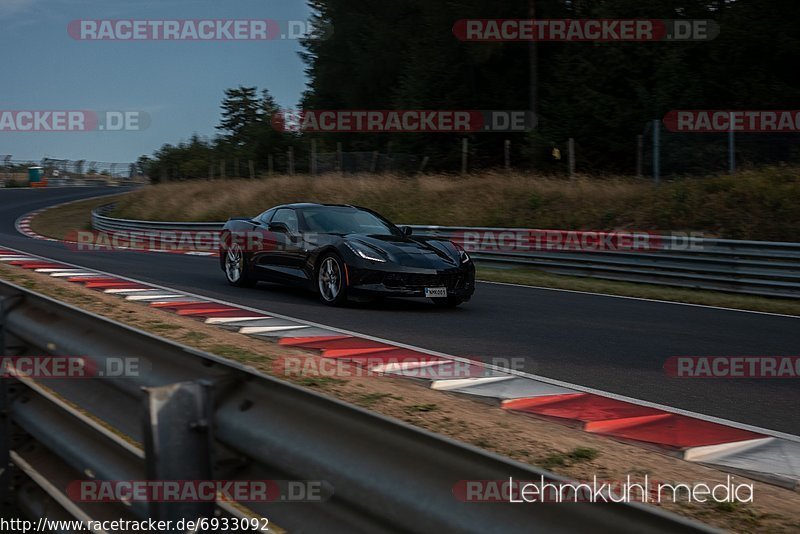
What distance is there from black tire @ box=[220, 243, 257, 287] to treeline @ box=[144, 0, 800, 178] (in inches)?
454

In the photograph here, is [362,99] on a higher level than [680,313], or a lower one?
higher

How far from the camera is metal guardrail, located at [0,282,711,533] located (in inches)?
67.2

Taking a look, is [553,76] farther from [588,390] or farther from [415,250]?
[588,390]

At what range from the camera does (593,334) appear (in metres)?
8.95

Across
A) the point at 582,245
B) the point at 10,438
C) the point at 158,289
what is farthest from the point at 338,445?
the point at 582,245

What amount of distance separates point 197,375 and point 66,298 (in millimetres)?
8904

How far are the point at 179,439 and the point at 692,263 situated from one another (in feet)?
44.0

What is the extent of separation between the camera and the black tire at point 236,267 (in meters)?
12.5

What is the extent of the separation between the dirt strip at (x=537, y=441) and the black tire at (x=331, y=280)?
2798mm

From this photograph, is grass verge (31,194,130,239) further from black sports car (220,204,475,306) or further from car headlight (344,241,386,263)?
car headlight (344,241,386,263)

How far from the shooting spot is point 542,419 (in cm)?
554

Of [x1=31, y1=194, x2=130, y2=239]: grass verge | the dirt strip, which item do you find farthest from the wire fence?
the dirt strip

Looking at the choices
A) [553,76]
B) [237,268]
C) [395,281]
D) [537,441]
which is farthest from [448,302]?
[553,76]

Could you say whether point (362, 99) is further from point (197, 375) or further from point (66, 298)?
point (197, 375)
